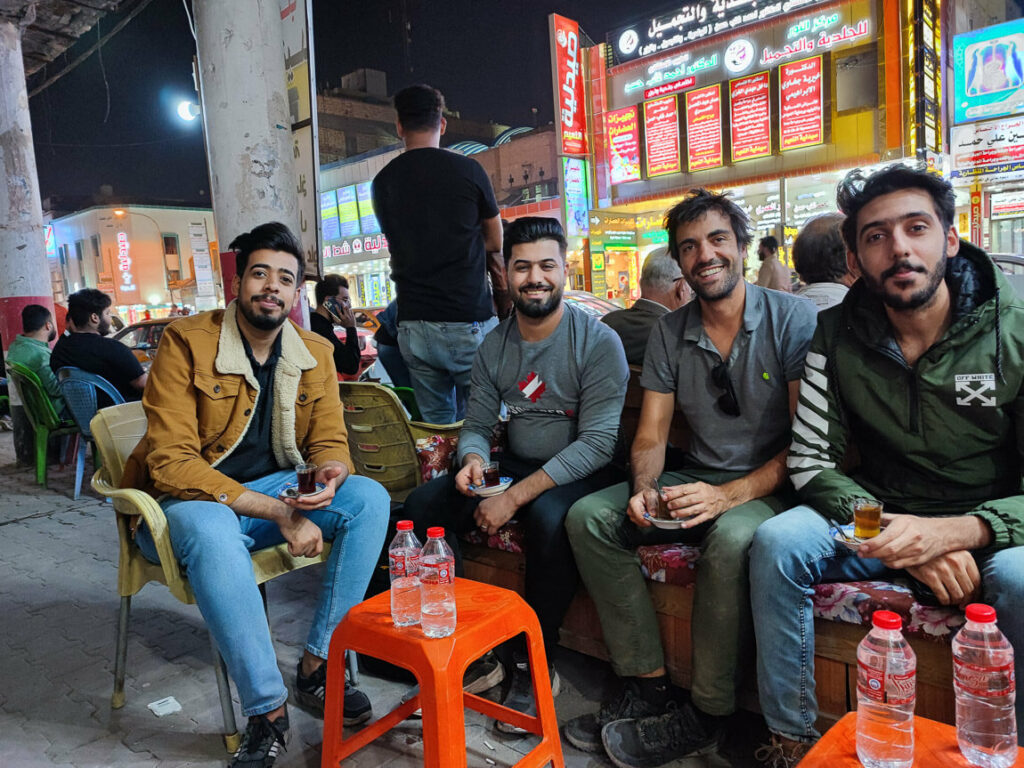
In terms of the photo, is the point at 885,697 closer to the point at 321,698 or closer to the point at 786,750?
the point at 786,750

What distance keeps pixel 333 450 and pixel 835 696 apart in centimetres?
204

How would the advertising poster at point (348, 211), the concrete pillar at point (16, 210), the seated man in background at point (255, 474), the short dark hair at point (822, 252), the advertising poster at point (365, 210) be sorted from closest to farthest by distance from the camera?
the seated man in background at point (255, 474) → the short dark hair at point (822, 252) → the concrete pillar at point (16, 210) → the advertising poster at point (365, 210) → the advertising poster at point (348, 211)

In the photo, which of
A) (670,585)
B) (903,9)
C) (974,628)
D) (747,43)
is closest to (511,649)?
(670,585)

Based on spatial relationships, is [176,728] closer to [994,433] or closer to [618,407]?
[618,407]

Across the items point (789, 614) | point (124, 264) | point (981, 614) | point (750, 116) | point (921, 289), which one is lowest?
point (789, 614)

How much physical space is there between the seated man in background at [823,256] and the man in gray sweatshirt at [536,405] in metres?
1.44

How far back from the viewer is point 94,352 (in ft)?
18.4

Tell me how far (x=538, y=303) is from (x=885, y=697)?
191 centimetres

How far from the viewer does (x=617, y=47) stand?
1664 cm

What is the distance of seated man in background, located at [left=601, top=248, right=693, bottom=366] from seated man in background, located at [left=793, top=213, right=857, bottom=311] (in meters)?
0.63

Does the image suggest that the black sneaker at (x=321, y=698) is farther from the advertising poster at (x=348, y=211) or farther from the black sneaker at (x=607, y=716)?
the advertising poster at (x=348, y=211)

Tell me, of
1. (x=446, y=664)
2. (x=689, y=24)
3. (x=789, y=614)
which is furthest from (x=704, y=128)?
(x=446, y=664)

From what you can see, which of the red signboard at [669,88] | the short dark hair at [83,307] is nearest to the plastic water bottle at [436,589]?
the short dark hair at [83,307]

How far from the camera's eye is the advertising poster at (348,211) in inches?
993
